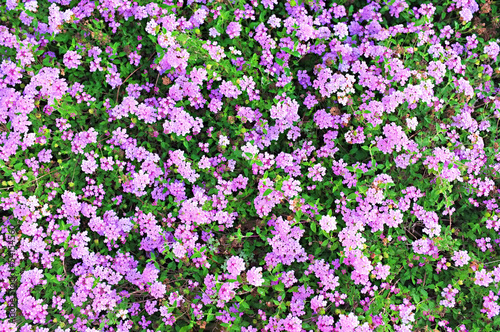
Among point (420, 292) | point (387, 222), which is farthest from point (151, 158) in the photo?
point (420, 292)

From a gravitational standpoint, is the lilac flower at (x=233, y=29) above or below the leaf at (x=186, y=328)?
above

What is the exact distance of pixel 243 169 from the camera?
3.74 m

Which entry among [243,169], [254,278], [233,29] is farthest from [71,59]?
[254,278]

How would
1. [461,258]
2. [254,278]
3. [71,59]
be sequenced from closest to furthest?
[254,278] < [461,258] < [71,59]

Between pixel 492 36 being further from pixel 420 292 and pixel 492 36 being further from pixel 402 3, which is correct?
pixel 420 292

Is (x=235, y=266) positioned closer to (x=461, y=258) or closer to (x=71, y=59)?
(x=461, y=258)

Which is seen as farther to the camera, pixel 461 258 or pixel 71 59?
pixel 71 59

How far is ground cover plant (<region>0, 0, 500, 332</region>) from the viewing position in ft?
11.4

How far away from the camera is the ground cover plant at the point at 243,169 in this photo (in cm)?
346

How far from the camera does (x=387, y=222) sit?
352 cm

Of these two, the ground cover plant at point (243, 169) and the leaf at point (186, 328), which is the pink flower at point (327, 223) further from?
the leaf at point (186, 328)

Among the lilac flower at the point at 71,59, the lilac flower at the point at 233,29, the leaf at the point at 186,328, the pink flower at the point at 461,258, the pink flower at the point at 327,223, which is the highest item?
the lilac flower at the point at 233,29

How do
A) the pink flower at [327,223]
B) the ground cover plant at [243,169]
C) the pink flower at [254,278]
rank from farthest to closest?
the ground cover plant at [243,169] → the pink flower at [327,223] → the pink flower at [254,278]

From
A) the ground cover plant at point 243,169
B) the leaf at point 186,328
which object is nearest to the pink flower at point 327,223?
the ground cover plant at point 243,169
